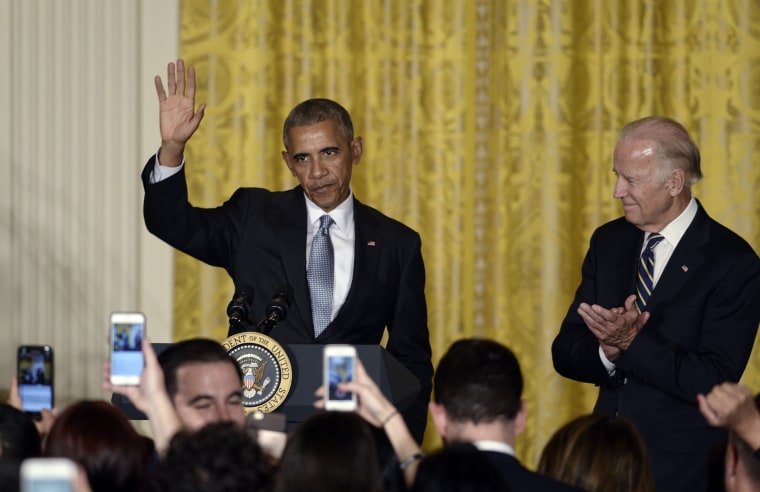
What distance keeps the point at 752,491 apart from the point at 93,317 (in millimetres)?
4003

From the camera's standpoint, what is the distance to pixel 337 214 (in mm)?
4352

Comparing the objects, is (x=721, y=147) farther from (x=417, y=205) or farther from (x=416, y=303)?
(x=416, y=303)

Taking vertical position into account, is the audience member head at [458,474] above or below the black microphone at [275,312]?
below

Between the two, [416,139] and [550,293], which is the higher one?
[416,139]

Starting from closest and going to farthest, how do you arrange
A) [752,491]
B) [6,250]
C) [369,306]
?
[752,491], [369,306], [6,250]

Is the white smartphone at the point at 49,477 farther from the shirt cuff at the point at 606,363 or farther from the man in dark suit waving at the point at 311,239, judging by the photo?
the shirt cuff at the point at 606,363

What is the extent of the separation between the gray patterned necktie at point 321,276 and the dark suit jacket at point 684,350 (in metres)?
0.77

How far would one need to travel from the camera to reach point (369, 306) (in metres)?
4.23

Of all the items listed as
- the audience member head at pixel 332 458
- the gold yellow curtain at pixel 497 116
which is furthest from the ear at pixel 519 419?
the gold yellow curtain at pixel 497 116

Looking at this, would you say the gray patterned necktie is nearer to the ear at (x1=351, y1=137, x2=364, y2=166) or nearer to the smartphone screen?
the ear at (x1=351, y1=137, x2=364, y2=166)

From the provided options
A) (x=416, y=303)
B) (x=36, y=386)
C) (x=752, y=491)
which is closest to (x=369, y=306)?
(x=416, y=303)

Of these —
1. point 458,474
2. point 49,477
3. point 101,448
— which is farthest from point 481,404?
point 49,477

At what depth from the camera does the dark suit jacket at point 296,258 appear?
13.6 ft

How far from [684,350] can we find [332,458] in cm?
193
